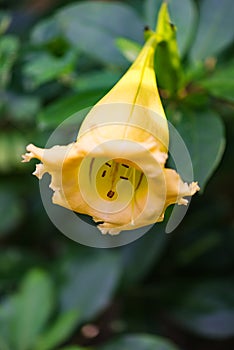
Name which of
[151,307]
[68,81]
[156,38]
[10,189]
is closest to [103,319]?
[151,307]

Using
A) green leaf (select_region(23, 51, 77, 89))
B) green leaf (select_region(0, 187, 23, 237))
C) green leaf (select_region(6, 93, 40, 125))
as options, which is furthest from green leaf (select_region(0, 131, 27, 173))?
green leaf (select_region(23, 51, 77, 89))

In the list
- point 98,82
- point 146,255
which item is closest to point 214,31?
point 98,82

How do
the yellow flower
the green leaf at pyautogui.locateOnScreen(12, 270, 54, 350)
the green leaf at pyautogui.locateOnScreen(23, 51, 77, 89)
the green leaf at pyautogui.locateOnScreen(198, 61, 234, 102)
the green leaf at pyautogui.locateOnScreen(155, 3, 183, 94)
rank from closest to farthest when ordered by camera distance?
the yellow flower < the green leaf at pyautogui.locateOnScreen(155, 3, 183, 94) < the green leaf at pyautogui.locateOnScreen(198, 61, 234, 102) < the green leaf at pyautogui.locateOnScreen(23, 51, 77, 89) < the green leaf at pyautogui.locateOnScreen(12, 270, 54, 350)

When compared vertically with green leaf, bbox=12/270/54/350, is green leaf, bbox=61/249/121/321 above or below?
below

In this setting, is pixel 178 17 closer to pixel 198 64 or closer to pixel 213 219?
pixel 198 64

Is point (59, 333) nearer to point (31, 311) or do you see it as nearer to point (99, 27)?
point (31, 311)

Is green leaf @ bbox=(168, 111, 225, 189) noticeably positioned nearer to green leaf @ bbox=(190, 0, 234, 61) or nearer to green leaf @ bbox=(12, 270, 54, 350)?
green leaf @ bbox=(190, 0, 234, 61)

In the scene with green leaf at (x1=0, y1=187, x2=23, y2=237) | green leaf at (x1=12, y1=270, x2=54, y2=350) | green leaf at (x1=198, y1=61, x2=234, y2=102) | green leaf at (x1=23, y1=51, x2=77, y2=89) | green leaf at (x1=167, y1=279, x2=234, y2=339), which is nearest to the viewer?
green leaf at (x1=198, y1=61, x2=234, y2=102)
